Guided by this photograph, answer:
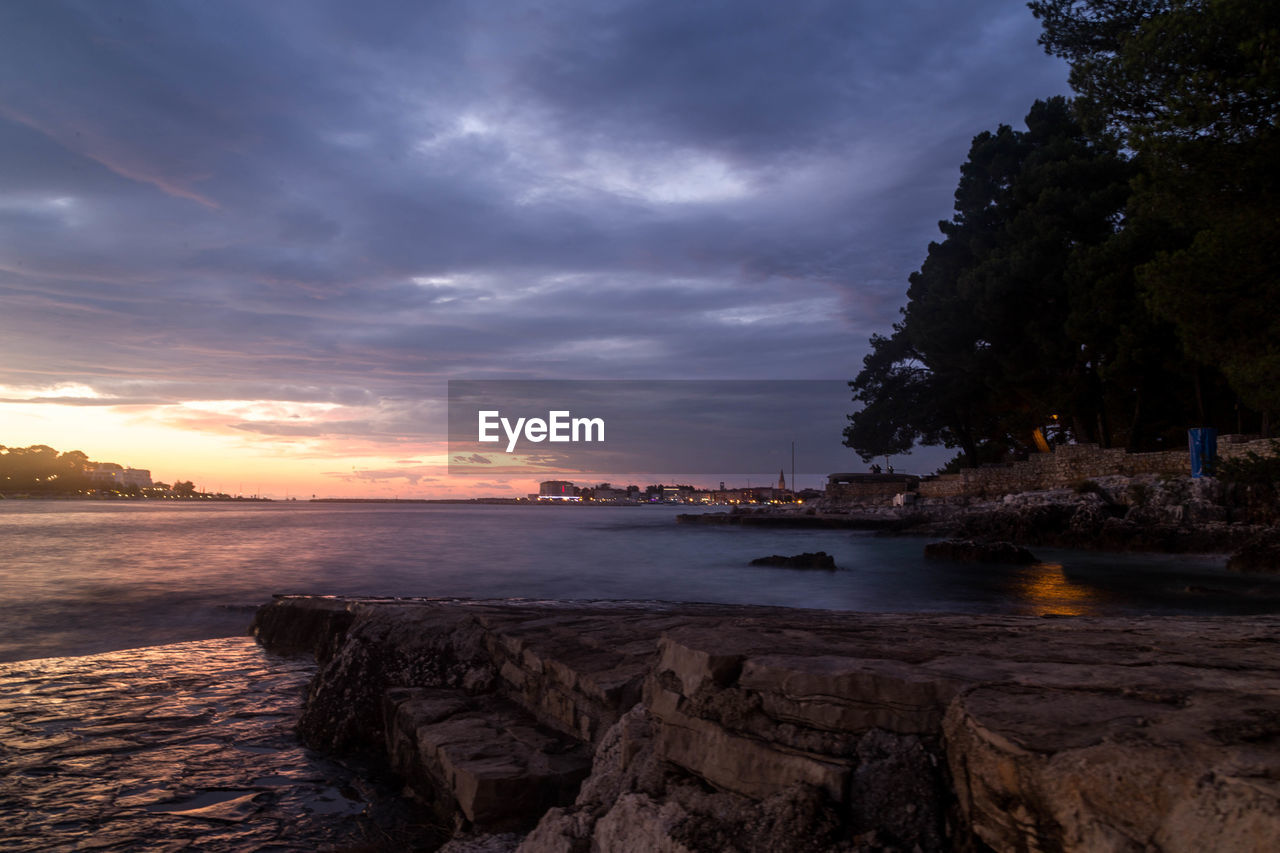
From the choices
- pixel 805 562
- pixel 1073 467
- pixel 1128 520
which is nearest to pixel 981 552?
pixel 805 562

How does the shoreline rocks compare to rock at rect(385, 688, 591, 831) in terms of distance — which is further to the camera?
the shoreline rocks

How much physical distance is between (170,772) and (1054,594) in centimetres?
1346

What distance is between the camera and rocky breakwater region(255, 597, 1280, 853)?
139 cm

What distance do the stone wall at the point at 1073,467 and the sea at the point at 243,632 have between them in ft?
19.9

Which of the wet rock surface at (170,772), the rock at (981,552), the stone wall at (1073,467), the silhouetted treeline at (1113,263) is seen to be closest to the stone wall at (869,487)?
the silhouetted treeline at (1113,263)

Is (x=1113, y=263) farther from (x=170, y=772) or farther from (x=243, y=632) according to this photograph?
(x=170, y=772)

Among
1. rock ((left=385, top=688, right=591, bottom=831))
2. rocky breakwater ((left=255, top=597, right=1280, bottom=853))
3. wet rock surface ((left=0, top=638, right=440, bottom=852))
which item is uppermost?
rocky breakwater ((left=255, top=597, right=1280, bottom=853))

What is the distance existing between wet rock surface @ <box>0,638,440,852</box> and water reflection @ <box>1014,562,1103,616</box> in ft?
29.0

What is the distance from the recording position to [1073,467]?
1104 inches

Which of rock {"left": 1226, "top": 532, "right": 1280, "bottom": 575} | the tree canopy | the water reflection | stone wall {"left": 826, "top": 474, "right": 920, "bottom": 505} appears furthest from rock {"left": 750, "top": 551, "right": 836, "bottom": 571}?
stone wall {"left": 826, "top": 474, "right": 920, "bottom": 505}

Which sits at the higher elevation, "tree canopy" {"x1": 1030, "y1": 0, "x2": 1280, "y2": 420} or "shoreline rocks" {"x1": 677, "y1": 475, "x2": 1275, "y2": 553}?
"tree canopy" {"x1": 1030, "y1": 0, "x2": 1280, "y2": 420}

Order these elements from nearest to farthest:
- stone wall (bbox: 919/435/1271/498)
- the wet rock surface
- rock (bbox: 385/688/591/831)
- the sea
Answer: rock (bbox: 385/688/591/831), the wet rock surface, the sea, stone wall (bbox: 919/435/1271/498)

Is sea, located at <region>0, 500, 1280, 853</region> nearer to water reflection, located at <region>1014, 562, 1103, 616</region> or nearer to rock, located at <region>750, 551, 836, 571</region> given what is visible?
water reflection, located at <region>1014, 562, 1103, 616</region>

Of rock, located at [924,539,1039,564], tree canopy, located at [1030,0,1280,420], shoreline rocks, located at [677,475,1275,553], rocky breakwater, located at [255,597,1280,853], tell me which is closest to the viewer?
rocky breakwater, located at [255,597,1280,853]
